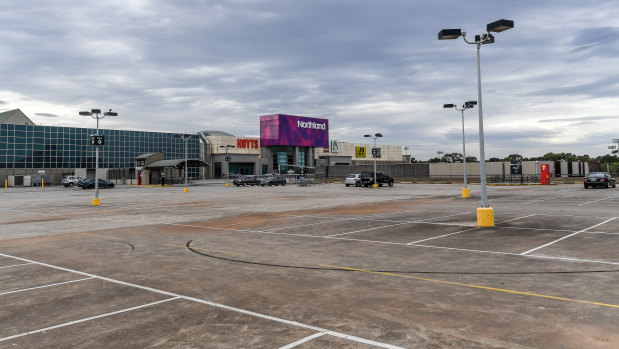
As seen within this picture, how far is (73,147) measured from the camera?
89125mm

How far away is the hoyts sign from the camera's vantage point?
93.3 meters

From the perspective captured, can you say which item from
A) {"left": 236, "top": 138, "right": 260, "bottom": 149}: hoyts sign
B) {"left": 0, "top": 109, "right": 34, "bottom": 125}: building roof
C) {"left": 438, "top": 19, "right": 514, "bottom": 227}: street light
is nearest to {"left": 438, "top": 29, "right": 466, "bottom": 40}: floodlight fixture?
{"left": 438, "top": 19, "right": 514, "bottom": 227}: street light

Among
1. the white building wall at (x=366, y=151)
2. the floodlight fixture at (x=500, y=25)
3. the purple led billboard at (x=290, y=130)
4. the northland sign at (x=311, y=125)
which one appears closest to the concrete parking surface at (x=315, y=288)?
the floodlight fixture at (x=500, y=25)

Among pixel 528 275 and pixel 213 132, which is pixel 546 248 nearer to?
pixel 528 275

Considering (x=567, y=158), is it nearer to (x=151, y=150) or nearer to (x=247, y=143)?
(x=247, y=143)

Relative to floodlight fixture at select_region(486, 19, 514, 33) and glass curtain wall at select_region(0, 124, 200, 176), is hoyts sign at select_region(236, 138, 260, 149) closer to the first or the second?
glass curtain wall at select_region(0, 124, 200, 176)

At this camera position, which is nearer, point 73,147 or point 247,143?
point 73,147

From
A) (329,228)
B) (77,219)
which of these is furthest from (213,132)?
(329,228)

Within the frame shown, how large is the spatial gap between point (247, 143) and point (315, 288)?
8789 centimetres

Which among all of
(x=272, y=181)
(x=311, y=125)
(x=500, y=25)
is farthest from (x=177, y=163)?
(x=500, y=25)

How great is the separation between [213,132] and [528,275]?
95.9 metres

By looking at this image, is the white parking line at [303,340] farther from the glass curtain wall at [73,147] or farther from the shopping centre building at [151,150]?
the glass curtain wall at [73,147]

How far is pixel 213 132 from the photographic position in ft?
328

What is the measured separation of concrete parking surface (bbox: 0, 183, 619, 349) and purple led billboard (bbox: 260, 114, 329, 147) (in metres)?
77.8
